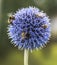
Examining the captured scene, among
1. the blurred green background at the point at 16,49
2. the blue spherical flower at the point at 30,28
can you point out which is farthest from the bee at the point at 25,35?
the blurred green background at the point at 16,49

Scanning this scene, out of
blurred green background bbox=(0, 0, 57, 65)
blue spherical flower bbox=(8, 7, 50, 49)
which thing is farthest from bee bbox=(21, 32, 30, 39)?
blurred green background bbox=(0, 0, 57, 65)

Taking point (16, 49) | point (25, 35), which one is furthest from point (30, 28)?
point (16, 49)

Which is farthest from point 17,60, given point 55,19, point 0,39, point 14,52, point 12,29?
point 12,29

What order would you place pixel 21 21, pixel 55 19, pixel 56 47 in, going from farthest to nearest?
pixel 56 47 → pixel 55 19 → pixel 21 21

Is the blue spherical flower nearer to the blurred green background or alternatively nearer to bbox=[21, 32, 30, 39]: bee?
bbox=[21, 32, 30, 39]: bee

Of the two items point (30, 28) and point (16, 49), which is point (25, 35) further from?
point (16, 49)

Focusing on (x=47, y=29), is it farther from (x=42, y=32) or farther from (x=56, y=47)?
(x=56, y=47)

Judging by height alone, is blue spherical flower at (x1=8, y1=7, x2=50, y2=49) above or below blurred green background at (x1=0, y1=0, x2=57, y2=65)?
below
